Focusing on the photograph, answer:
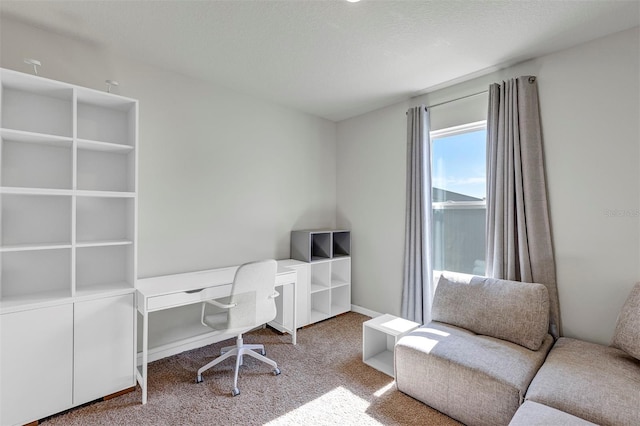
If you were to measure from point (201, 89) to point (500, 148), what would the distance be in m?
2.80

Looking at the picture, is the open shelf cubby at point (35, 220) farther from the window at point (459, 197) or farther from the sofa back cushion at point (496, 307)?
the window at point (459, 197)

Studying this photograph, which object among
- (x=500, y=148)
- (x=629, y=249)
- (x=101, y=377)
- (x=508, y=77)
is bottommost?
(x=101, y=377)

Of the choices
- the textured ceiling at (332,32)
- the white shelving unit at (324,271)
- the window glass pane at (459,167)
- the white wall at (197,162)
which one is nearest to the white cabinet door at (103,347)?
the white wall at (197,162)

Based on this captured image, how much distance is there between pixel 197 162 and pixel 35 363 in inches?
72.7

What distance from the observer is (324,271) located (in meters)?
3.66

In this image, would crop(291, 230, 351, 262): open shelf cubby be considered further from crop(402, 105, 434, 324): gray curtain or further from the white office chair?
the white office chair

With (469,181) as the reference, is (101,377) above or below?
below

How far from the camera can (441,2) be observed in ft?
5.77

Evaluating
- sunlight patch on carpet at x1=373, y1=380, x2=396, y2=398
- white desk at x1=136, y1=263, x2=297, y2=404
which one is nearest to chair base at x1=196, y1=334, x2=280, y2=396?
white desk at x1=136, y1=263, x2=297, y2=404

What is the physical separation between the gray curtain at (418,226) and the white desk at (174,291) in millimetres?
1359

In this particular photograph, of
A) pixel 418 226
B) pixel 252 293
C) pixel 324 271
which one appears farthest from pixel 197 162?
pixel 418 226

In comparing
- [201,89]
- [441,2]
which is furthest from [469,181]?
[201,89]

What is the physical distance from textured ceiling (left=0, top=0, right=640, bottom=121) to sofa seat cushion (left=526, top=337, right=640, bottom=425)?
216 centimetres

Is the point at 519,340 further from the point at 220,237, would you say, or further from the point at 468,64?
the point at 220,237
